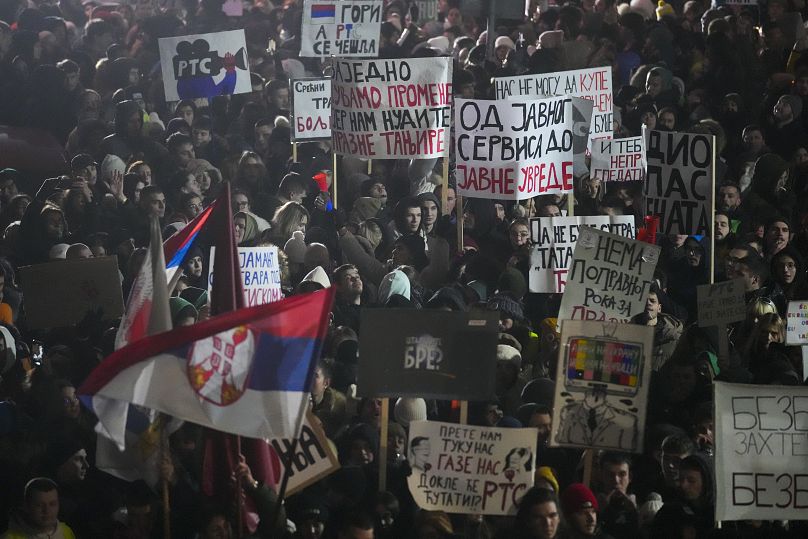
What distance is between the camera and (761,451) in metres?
8.78

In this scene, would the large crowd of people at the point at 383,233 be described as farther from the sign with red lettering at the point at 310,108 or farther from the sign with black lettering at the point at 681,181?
the sign with black lettering at the point at 681,181

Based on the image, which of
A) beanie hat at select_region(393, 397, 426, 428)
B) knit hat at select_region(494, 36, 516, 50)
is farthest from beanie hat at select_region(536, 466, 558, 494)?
knit hat at select_region(494, 36, 516, 50)

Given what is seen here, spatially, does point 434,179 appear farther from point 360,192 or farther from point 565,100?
point 565,100

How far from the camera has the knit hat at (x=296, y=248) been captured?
1245 centimetres

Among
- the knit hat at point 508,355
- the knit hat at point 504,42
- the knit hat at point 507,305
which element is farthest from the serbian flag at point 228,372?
the knit hat at point 504,42

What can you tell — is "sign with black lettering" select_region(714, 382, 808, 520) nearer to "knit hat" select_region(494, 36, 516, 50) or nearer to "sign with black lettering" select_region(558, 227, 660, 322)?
"sign with black lettering" select_region(558, 227, 660, 322)

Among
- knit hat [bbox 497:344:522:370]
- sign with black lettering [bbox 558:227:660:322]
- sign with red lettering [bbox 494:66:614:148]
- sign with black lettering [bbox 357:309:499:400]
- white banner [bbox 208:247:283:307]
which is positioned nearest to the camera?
sign with black lettering [bbox 357:309:499:400]

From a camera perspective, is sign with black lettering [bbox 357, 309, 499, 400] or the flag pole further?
sign with black lettering [bbox 357, 309, 499, 400]

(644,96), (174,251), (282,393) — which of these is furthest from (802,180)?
(282,393)

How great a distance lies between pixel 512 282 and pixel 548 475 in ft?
10.0

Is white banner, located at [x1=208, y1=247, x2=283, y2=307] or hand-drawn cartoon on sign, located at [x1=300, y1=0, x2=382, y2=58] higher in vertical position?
hand-drawn cartoon on sign, located at [x1=300, y1=0, x2=382, y2=58]

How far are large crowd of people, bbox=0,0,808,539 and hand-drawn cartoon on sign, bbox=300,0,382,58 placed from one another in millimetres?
686

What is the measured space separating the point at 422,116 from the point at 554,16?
588 cm

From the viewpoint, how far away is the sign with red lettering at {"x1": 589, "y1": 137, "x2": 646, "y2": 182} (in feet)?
45.5
